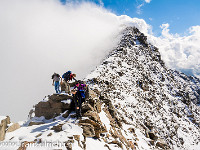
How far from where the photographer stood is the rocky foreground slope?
8.71 m

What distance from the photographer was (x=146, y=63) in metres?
47.8

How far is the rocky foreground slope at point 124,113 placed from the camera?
8711 millimetres

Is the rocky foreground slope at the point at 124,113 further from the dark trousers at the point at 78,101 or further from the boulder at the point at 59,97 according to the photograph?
the dark trousers at the point at 78,101

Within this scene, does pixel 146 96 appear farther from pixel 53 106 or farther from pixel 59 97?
pixel 53 106

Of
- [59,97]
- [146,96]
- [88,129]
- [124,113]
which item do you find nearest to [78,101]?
[88,129]

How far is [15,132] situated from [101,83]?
62.3 ft

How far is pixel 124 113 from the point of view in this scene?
75.8ft

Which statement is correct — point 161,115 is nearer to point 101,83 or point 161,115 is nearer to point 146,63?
point 101,83

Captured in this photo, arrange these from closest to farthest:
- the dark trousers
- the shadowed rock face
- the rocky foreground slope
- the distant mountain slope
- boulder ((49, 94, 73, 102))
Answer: the rocky foreground slope, the dark trousers, the shadowed rock face, boulder ((49, 94, 73, 102)), the distant mountain slope

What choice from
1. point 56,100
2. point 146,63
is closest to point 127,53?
point 146,63

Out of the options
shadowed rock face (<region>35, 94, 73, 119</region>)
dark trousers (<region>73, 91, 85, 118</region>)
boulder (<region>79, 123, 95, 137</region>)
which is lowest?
boulder (<region>79, 123, 95, 137</region>)

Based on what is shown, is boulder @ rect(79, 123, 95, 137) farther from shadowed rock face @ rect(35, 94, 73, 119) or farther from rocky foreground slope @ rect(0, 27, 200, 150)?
shadowed rock face @ rect(35, 94, 73, 119)

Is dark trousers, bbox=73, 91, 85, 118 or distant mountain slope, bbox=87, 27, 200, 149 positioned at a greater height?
distant mountain slope, bbox=87, 27, 200, 149

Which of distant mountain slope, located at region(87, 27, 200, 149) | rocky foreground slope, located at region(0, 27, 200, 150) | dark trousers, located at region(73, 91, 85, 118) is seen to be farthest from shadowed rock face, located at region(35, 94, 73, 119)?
distant mountain slope, located at region(87, 27, 200, 149)
